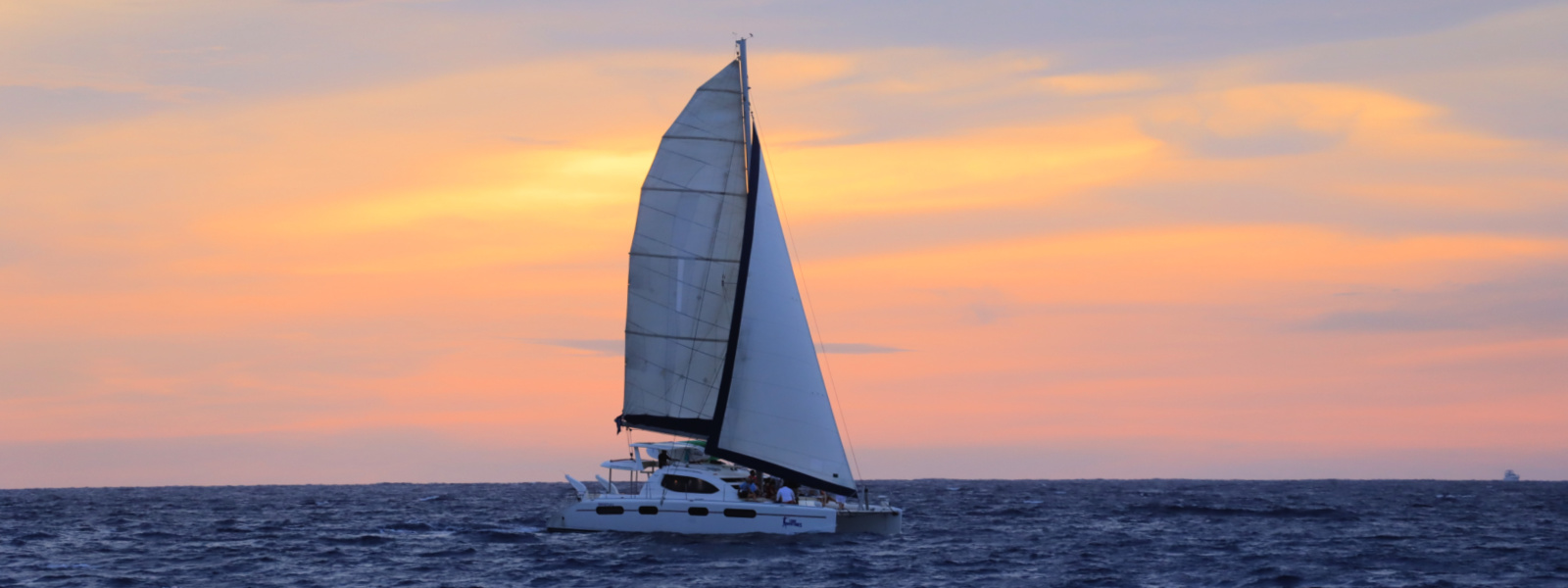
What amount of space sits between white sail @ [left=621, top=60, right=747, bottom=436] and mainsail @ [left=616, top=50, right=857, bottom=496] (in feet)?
0.10

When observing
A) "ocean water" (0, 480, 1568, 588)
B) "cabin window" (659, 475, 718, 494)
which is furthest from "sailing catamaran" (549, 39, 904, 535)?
"ocean water" (0, 480, 1568, 588)

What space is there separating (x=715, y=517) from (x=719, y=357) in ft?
16.4

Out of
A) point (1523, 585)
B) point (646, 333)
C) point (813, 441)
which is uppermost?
point (646, 333)

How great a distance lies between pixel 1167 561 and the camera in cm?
4341

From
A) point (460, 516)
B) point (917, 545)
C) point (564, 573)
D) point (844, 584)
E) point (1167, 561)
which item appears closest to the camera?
point (844, 584)

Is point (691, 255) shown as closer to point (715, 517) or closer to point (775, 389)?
point (775, 389)

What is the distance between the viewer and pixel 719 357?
1791 inches

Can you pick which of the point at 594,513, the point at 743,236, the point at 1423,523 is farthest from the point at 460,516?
the point at 1423,523

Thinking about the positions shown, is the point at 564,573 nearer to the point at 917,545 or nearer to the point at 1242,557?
the point at 917,545

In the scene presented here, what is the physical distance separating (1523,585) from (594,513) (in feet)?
82.5

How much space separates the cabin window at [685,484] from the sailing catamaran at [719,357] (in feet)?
0.09

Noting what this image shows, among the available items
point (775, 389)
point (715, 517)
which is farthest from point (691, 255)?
point (715, 517)

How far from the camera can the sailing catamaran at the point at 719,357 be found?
4403 cm

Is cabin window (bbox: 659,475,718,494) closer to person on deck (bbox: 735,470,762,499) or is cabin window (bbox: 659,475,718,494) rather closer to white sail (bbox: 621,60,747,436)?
person on deck (bbox: 735,470,762,499)
